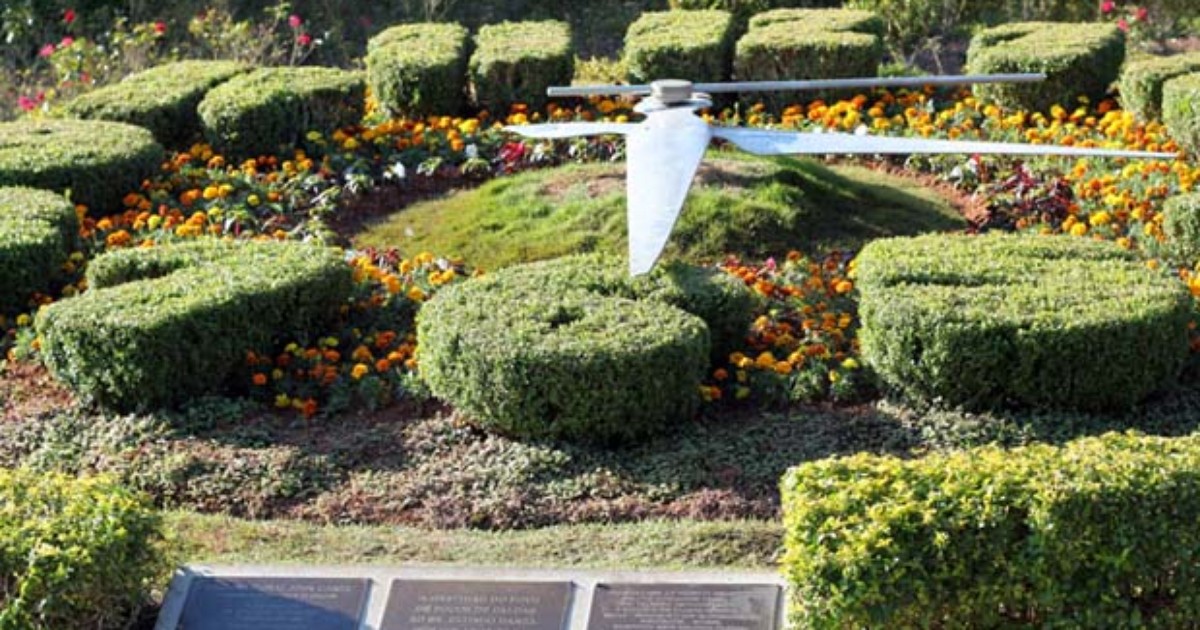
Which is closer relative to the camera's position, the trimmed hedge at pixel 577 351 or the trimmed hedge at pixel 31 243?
the trimmed hedge at pixel 577 351

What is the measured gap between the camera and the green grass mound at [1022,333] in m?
8.58

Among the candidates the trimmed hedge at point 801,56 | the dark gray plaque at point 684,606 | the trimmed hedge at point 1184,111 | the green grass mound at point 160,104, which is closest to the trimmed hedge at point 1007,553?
the dark gray plaque at point 684,606

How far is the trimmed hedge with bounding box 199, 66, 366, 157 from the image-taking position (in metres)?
12.4

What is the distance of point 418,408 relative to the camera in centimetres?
927

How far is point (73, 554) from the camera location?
6.99 m

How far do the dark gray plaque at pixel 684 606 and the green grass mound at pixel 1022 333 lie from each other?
1888 millimetres

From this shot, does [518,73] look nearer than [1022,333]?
No

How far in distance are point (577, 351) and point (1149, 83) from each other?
5167mm

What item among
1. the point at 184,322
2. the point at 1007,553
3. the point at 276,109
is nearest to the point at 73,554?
the point at 184,322

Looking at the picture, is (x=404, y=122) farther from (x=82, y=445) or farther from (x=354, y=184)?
(x=82, y=445)

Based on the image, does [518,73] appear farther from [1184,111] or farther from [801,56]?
[1184,111]

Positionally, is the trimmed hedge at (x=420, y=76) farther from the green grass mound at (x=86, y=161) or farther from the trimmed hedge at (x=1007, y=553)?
the trimmed hedge at (x=1007, y=553)

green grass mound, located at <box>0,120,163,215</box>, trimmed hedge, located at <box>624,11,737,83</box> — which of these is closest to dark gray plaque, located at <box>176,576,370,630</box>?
green grass mound, located at <box>0,120,163,215</box>

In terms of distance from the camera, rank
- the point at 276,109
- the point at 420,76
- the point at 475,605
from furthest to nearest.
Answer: the point at 420,76
the point at 276,109
the point at 475,605
